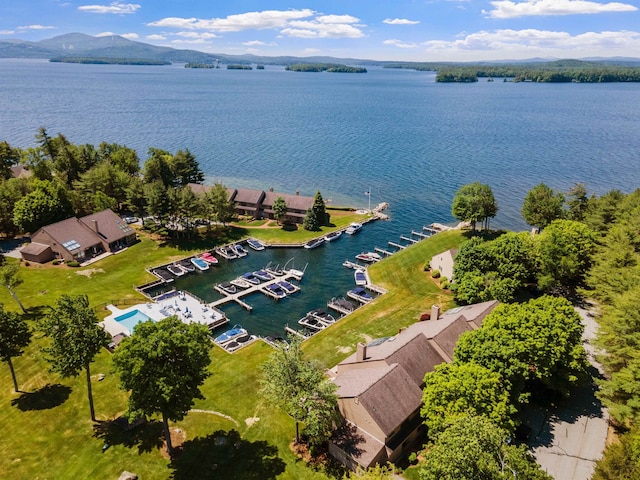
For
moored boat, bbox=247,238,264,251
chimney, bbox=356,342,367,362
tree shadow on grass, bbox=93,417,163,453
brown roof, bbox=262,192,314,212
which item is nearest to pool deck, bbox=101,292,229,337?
tree shadow on grass, bbox=93,417,163,453

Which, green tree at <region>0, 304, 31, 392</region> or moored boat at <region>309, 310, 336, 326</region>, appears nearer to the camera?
green tree at <region>0, 304, 31, 392</region>

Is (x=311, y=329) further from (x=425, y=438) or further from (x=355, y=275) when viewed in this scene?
(x=425, y=438)

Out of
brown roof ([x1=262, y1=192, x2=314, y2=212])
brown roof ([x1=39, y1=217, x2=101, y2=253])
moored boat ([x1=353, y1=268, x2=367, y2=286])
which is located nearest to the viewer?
moored boat ([x1=353, y1=268, x2=367, y2=286])

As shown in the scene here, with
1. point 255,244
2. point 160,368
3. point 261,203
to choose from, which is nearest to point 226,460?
point 160,368

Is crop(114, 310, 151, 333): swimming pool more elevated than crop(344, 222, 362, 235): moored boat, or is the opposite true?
crop(344, 222, 362, 235): moored boat

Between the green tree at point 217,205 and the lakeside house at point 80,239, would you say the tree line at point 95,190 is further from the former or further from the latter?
the lakeside house at point 80,239

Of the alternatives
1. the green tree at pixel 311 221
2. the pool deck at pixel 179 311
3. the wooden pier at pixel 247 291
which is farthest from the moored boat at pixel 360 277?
the pool deck at pixel 179 311

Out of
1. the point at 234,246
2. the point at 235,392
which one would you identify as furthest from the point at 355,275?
the point at 235,392

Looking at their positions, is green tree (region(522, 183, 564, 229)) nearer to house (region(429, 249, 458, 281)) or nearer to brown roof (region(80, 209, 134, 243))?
house (region(429, 249, 458, 281))
